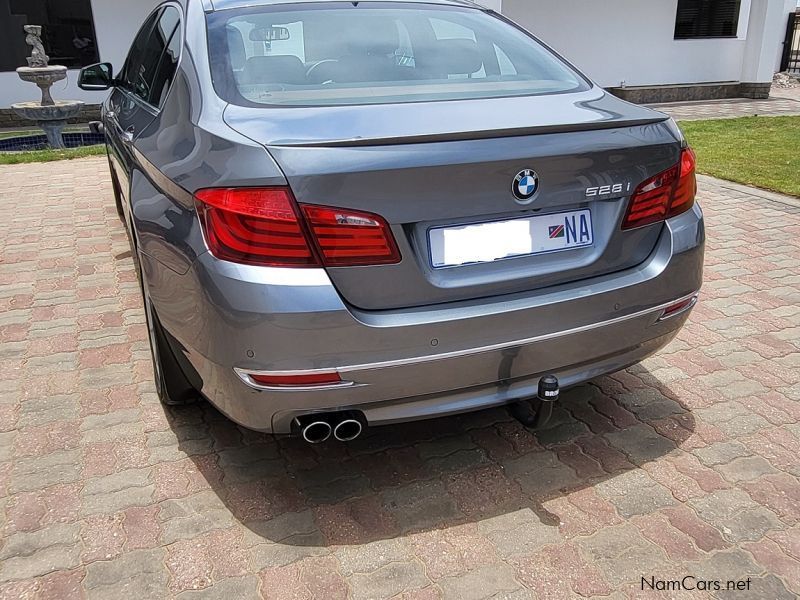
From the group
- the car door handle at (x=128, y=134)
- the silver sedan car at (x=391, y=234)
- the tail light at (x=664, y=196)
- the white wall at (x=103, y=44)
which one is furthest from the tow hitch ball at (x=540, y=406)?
the white wall at (x=103, y=44)

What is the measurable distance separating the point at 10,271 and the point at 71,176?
11.6 ft

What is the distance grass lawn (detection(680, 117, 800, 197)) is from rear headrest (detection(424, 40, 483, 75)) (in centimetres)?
463

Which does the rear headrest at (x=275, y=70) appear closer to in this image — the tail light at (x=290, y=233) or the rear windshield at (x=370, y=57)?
the rear windshield at (x=370, y=57)

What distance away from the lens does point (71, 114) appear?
10445 mm

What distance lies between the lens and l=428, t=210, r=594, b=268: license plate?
6.79ft

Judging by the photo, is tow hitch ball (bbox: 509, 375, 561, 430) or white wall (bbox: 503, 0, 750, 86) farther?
white wall (bbox: 503, 0, 750, 86)

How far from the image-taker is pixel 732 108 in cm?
1332

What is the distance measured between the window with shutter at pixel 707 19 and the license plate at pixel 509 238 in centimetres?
1447

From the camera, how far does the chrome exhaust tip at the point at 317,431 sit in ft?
6.99

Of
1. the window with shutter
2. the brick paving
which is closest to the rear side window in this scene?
the brick paving

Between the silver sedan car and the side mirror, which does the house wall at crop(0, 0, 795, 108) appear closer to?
the side mirror

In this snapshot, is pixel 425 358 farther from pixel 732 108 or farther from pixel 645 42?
pixel 645 42

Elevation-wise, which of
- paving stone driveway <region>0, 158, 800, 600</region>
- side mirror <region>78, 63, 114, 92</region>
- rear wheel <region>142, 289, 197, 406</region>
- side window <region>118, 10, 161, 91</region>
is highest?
side window <region>118, 10, 161, 91</region>

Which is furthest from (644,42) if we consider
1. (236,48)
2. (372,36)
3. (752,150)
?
(236,48)
